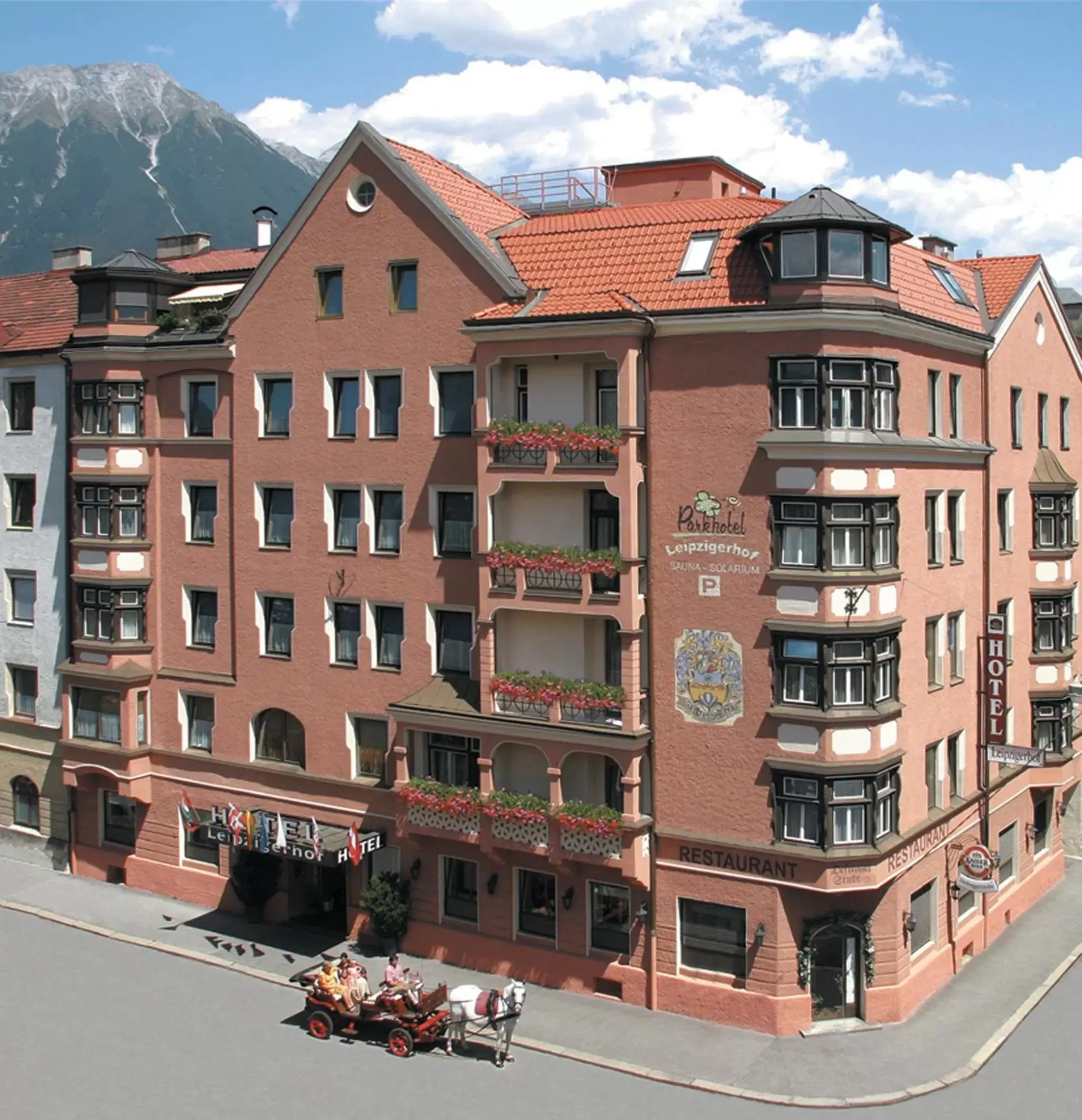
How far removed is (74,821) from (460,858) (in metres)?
15.3

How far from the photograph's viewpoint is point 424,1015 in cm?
3030

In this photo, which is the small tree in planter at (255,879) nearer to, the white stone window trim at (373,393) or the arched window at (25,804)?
the arched window at (25,804)

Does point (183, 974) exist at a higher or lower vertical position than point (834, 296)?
lower

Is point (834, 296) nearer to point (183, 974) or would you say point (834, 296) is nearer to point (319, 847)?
point (319, 847)

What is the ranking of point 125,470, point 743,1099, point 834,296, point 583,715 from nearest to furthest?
1. point 743,1099
2. point 834,296
3. point 583,715
4. point 125,470

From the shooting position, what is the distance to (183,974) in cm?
3541

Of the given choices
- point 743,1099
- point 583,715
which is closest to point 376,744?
point 583,715

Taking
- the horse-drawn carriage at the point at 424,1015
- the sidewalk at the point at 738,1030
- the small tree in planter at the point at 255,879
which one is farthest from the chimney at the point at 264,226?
the horse-drawn carriage at the point at 424,1015

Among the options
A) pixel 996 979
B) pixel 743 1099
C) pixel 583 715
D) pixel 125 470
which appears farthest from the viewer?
pixel 125 470

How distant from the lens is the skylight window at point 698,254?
3225cm

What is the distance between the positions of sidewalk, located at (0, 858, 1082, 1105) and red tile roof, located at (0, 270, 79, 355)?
17.7 metres

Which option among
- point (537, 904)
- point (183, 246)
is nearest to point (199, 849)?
point (537, 904)

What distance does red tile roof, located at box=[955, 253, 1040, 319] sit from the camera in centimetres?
3875

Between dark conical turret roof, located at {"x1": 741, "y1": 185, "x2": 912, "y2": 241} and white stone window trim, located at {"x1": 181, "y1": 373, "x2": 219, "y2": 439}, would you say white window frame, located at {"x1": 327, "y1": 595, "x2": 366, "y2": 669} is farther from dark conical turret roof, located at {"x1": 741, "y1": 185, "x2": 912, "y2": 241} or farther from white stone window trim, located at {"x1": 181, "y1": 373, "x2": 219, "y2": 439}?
dark conical turret roof, located at {"x1": 741, "y1": 185, "x2": 912, "y2": 241}
